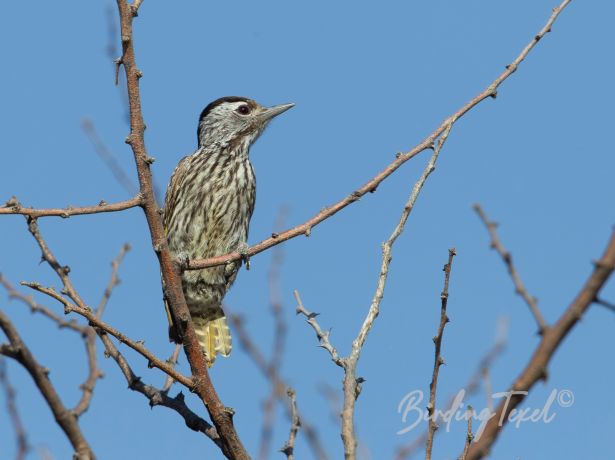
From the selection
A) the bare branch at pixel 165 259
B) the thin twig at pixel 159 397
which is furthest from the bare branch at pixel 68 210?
the thin twig at pixel 159 397

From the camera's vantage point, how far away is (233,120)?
8.18 metres

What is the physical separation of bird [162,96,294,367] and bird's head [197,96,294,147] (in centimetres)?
31

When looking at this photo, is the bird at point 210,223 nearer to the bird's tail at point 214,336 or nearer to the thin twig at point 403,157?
the bird's tail at point 214,336

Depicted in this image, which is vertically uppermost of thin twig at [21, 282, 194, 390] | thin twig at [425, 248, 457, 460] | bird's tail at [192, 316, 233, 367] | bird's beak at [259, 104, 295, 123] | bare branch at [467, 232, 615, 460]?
bird's beak at [259, 104, 295, 123]

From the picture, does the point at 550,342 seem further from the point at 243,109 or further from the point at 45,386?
the point at 243,109

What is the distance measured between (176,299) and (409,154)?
113cm

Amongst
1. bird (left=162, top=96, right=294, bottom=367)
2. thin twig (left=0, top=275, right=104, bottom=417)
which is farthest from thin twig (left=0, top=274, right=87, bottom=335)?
bird (left=162, top=96, right=294, bottom=367)

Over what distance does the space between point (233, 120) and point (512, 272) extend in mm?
6345

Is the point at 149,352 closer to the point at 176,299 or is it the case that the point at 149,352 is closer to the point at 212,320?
the point at 176,299

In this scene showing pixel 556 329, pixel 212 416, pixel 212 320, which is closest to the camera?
pixel 556 329

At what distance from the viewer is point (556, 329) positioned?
1772mm

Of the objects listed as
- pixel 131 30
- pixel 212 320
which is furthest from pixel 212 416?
pixel 212 320

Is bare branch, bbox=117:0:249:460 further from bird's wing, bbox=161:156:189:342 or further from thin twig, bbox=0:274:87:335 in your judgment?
bird's wing, bbox=161:156:189:342

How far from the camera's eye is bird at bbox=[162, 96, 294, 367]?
23.4 feet
